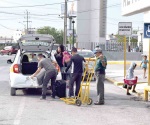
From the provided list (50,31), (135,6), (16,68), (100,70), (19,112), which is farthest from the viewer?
(50,31)

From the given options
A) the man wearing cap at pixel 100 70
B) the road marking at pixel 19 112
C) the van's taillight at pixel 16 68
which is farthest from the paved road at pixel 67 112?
the van's taillight at pixel 16 68

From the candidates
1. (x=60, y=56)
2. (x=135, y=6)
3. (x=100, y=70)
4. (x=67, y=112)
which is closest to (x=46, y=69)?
(x=100, y=70)

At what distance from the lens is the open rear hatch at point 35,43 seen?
1474 cm

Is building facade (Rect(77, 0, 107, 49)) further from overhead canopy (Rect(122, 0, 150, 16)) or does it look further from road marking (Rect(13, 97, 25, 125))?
road marking (Rect(13, 97, 25, 125))

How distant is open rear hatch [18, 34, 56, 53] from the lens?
14.7 metres

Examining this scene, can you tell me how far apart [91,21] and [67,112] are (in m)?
57.0

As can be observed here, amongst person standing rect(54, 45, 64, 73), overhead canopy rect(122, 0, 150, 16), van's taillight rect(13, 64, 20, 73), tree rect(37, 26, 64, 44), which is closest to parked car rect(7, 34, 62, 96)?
van's taillight rect(13, 64, 20, 73)

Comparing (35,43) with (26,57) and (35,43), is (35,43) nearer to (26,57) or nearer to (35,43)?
(35,43)

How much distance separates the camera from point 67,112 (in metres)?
10.9

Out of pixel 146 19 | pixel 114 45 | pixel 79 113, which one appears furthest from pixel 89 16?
pixel 79 113

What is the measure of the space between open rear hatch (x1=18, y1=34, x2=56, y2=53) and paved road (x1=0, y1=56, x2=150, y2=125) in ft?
5.59

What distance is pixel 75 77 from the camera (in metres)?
12.8

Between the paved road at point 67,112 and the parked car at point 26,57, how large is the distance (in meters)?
0.48

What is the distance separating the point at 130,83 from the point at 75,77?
3.29 metres
